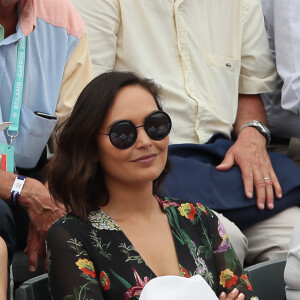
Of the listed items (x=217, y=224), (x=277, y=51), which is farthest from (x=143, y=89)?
(x=277, y=51)

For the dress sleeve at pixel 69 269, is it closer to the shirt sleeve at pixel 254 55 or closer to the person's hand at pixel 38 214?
the person's hand at pixel 38 214

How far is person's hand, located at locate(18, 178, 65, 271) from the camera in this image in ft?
9.29

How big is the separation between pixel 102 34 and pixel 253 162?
872 mm

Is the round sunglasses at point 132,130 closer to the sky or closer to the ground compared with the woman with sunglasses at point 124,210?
closer to the sky

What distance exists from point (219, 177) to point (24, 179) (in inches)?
33.5

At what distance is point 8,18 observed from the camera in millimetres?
3137

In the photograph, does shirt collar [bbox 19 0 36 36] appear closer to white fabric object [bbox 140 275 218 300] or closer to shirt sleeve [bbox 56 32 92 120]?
shirt sleeve [bbox 56 32 92 120]

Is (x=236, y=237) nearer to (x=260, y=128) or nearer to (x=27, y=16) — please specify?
(x=260, y=128)

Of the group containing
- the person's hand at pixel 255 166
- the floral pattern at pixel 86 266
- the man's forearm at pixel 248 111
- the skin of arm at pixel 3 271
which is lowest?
the person's hand at pixel 255 166

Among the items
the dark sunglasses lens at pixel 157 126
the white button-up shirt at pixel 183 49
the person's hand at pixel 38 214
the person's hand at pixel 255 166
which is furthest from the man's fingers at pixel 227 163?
the dark sunglasses lens at pixel 157 126

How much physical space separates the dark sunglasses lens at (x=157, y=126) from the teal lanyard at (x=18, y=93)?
34.0 inches

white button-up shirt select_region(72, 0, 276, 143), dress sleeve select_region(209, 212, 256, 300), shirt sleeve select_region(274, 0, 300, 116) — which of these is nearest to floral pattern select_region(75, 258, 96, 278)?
dress sleeve select_region(209, 212, 256, 300)

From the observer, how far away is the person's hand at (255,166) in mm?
3299

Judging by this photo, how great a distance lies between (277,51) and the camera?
12.6 feet
